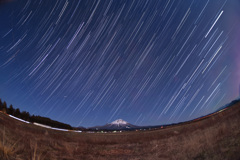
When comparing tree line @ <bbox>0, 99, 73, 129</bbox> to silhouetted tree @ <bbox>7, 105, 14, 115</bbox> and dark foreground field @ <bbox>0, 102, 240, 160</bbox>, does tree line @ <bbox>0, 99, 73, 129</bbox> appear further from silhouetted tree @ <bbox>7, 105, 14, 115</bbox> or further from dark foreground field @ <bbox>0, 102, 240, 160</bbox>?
dark foreground field @ <bbox>0, 102, 240, 160</bbox>

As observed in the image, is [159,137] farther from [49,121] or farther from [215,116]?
[49,121]

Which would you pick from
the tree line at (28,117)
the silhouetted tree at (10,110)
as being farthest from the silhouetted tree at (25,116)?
the silhouetted tree at (10,110)

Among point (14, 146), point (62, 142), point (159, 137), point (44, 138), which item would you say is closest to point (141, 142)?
point (159, 137)

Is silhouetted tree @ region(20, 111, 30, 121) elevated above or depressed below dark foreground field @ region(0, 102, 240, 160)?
above

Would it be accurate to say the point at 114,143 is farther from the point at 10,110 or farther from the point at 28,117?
the point at 10,110

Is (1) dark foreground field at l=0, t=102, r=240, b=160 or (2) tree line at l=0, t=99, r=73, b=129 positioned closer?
(1) dark foreground field at l=0, t=102, r=240, b=160

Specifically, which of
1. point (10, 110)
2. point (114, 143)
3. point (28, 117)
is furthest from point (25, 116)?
point (114, 143)

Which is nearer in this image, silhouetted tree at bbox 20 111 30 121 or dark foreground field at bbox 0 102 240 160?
dark foreground field at bbox 0 102 240 160

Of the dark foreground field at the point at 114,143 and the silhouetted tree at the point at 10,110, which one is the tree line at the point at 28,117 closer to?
the silhouetted tree at the point at 10,110

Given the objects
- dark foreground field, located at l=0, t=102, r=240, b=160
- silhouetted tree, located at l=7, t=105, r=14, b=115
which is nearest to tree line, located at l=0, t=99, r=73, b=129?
silhouetted tree, located at l=7, t=105, r=14, b=115
